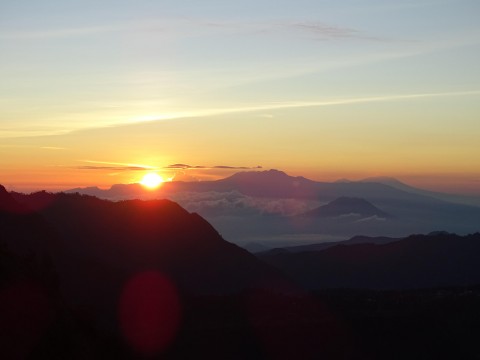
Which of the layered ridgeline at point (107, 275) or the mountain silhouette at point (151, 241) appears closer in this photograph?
the layered ridgeline at point (107, 275)

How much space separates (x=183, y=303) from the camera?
54.2m

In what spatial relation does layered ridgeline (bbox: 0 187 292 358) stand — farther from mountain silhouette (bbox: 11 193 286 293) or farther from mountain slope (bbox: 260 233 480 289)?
mountain slope (bbox: 260 233 480 289)

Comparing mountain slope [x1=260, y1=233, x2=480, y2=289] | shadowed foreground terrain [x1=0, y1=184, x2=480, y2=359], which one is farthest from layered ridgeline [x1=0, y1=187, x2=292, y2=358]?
mountain slope [x1=260, y1=233, x2=480, y2=289]

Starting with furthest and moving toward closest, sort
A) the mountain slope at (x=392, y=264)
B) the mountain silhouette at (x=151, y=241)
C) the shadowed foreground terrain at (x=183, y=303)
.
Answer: the mountain slope at (x=392, y=264) → the mountain silhouette at (x=151, y=241) → the shadowed foreground terrain at (x=183, y=303)

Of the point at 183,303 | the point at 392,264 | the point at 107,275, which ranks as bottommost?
the point at 392,264

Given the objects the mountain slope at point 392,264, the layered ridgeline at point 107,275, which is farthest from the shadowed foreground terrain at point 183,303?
the mountain slope at point 392,264

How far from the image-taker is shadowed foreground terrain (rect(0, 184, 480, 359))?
30781mm

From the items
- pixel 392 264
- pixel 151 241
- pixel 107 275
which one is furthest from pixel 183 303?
pixel 392 264

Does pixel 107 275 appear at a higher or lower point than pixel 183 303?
higher

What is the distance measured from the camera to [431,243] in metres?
98.7

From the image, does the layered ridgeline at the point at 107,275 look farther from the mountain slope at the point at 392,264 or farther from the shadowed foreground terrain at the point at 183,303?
the mountain slope at the point at 392,264

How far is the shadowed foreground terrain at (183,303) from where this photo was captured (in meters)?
30.8

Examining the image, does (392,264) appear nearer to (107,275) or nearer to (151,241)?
(151,241)

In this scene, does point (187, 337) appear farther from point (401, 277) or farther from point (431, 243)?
point (431, 243)
